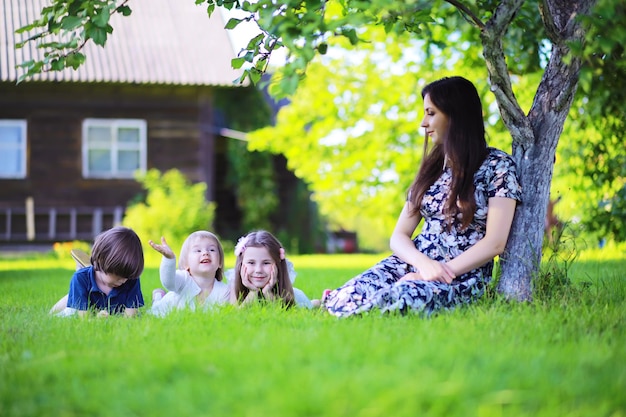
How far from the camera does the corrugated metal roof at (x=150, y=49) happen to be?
15133 millimetres

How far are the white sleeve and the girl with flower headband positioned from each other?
15.0 inches

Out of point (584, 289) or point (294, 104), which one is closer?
point (584, 289)

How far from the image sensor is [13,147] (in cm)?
1586

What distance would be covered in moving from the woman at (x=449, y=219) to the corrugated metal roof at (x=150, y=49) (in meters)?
11.1

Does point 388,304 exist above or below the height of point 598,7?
below

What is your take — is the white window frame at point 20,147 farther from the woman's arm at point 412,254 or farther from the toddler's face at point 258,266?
the woman's arm at point 412,254

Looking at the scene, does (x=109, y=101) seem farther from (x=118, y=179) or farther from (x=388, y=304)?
(x=388, y=304)

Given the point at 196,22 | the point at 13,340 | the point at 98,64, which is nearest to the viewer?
the point at 13,340

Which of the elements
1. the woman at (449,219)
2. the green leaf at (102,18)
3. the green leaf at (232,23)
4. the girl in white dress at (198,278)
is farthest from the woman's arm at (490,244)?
the green leaf at (102,18)

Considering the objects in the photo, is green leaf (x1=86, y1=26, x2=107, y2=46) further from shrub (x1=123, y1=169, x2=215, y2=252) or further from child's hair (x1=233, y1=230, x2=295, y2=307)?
shrub (x1=123, y1=169, x2=215, y2=252)

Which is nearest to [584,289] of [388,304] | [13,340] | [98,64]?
[388,304]

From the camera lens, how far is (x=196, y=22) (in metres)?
17.1

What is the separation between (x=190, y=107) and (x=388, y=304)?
41.6 ft

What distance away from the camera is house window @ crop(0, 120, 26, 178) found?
51.9 ft
